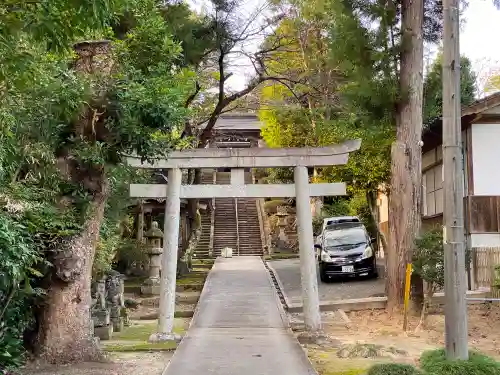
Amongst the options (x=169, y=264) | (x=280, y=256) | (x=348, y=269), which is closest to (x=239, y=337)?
(x=169, y=264)

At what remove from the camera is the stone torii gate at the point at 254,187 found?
11539 millimetres

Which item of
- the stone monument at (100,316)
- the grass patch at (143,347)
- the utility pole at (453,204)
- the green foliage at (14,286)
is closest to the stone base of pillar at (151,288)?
the stone monument at (100,316)

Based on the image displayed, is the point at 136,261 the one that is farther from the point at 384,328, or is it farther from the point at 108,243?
the point at 384,328

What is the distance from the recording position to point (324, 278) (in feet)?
64.6

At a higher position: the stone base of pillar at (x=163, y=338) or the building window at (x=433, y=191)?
the building window at (x=433, y=191)

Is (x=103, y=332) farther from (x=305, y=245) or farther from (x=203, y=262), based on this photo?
(x=203, y=262)

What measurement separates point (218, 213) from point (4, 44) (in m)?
32.5

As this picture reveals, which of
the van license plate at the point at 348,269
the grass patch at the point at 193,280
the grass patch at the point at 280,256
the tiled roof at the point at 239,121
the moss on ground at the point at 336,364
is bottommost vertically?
the moss on ground at the point at 336,364

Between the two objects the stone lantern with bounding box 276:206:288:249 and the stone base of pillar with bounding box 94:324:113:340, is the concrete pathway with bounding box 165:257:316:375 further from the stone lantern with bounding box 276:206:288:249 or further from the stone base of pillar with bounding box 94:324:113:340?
the stone lantern with bounding box 276:206:288:249

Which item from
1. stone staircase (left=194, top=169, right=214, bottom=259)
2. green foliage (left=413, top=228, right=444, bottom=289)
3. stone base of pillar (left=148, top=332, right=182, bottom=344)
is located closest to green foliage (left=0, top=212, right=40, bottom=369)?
stone base of pillar (left=148, top=332, right=182, bottom=344)

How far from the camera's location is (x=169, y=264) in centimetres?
1139

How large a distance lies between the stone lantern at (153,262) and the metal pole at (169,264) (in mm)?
6622

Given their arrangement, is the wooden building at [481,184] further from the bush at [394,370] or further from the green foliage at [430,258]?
the bush at [394,370]

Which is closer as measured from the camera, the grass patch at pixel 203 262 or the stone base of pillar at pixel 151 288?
the stone base of pillar at pixel 151 288
